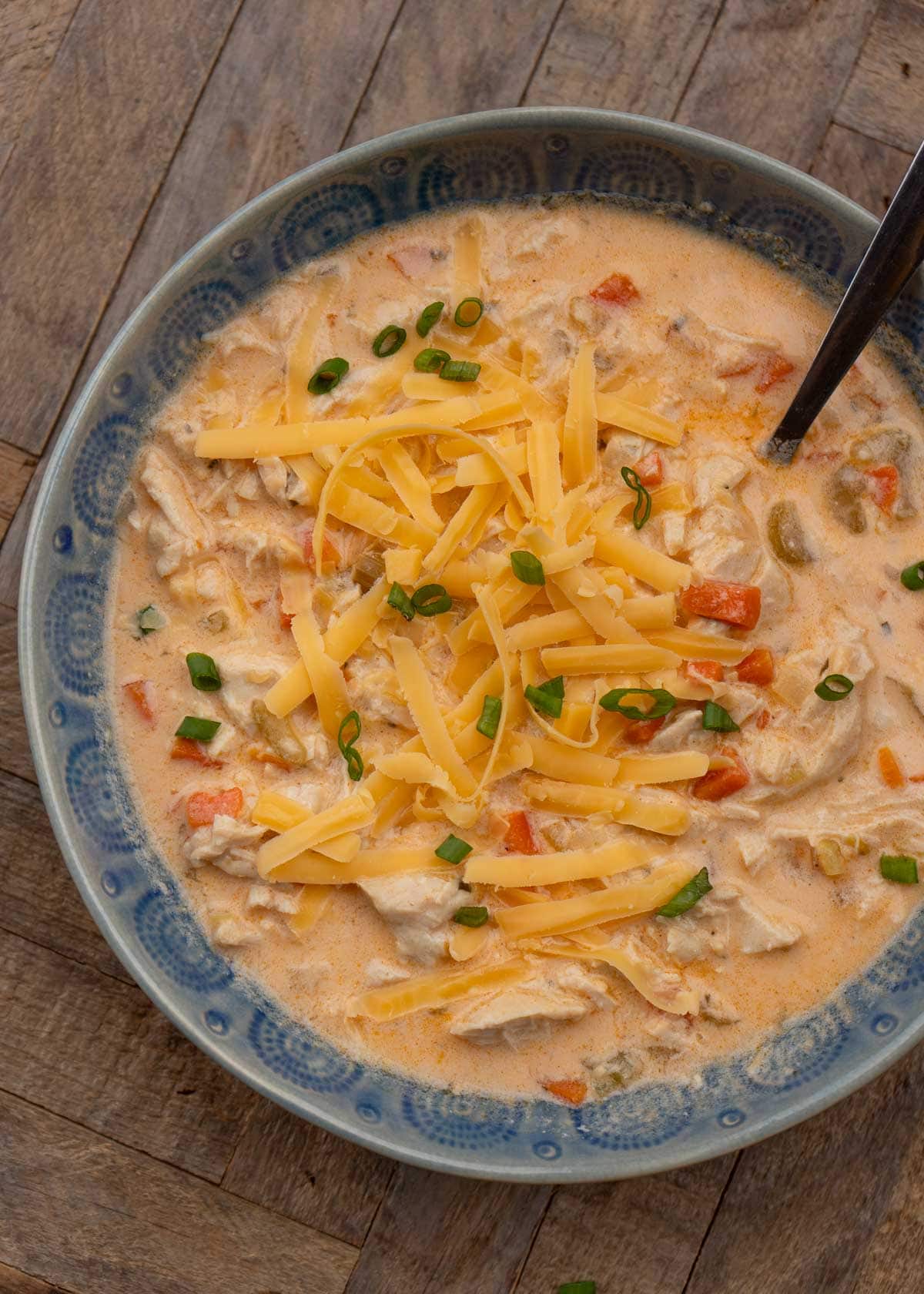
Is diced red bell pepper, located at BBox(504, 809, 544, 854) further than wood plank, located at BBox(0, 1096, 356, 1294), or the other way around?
wood plank, located at BBox(0, 1096, 356, 1294)

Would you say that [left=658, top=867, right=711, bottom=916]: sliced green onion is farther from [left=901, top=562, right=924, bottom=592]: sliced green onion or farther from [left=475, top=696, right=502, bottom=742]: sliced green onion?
[left=901, top=562, right=924, bottom=592]: sliced green onion

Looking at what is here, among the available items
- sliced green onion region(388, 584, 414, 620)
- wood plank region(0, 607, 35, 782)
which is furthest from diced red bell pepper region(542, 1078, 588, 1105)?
wood plank region(0, 607, 35, 782)

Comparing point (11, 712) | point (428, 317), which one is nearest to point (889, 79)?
point (428, 317)

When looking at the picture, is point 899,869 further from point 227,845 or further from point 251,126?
point 251,126

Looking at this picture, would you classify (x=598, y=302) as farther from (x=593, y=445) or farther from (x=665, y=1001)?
(x=665, y=1001)

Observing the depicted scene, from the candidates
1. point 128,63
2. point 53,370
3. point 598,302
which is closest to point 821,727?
point 598,302
